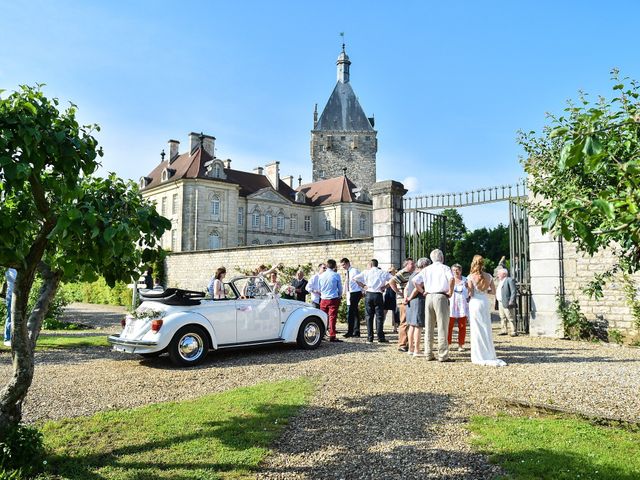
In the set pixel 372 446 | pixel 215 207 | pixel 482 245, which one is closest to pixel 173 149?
pixel 215 207

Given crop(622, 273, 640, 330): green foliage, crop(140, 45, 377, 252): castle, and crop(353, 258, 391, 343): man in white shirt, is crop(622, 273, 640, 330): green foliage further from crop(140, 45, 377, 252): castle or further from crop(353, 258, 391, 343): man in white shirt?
crop(140, 45, 377, 252): castle

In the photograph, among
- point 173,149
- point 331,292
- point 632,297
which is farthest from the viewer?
point 173,149

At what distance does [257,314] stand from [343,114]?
64.1 meters

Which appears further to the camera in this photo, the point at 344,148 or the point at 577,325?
the point at 344,148

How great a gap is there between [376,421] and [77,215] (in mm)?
3246

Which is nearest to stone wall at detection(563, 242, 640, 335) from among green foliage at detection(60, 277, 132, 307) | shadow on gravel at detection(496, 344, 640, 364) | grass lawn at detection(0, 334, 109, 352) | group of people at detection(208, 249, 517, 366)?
group of people at detection(208, 249, 517, 366)

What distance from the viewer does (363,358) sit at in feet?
26.4

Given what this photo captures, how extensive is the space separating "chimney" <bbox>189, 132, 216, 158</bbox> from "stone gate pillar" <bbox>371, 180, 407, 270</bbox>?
121ft

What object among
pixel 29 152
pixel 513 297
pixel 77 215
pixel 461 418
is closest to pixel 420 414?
pixel 461 418

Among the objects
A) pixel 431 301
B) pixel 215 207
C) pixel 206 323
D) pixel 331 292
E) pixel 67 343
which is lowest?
pixel 67 343

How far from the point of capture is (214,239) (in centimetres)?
4506

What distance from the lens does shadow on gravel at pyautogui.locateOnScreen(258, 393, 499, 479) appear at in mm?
3586

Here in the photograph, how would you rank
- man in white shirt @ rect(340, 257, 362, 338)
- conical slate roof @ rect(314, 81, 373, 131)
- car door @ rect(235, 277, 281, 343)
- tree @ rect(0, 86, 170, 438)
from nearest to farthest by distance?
1. tree @ rect(0, 86, 170, 438)
2. car door @ rect(235, 277, 281, 343)
3. man in white shirt @ rect(340, 257, 362, 338)
4. conical slate roof @ rect(314, 81, 373, 131)

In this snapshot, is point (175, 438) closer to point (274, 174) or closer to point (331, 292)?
point (331, 292)
